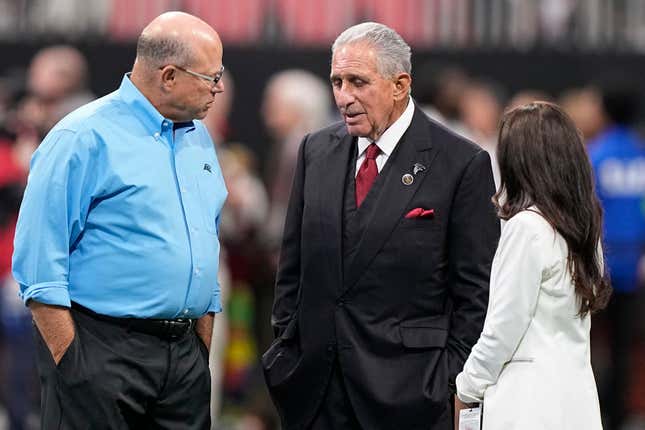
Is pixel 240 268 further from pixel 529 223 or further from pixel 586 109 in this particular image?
pixel 529 223

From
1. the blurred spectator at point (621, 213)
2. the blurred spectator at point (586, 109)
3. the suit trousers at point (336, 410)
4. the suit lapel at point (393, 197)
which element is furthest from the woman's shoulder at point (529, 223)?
the blurred spectator at point (586, 109)

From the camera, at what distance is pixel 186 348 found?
5.29 metres

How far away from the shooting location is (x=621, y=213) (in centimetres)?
923

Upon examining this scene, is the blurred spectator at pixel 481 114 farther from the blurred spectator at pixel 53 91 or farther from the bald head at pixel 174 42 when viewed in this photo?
the bald head at pixel 174 42

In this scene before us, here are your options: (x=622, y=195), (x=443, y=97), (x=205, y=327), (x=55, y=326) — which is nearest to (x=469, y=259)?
(x=205, y=327)

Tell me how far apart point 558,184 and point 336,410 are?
1.17 meters

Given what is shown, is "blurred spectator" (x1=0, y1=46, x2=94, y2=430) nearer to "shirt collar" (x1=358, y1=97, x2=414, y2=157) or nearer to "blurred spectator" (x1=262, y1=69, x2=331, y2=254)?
"blurred spectator" (x1=262, y1=69, x2=331, y2=254)

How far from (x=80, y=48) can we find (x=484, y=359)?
5.99 meters

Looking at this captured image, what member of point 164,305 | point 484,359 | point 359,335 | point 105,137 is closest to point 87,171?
point 105,137

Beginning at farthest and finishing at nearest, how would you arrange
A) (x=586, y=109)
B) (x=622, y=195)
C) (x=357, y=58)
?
1. (x=586, y=109)
2. (x=622, y=195)
3. (x=357, y=58)

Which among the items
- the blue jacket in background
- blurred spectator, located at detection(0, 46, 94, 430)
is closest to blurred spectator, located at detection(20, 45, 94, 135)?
blurred spectator, located at detection(0, 46, 94, 430)

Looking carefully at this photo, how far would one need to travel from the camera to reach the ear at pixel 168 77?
520 cm

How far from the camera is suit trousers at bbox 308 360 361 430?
532cm

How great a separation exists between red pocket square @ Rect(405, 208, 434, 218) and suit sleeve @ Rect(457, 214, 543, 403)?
1.26 feet
